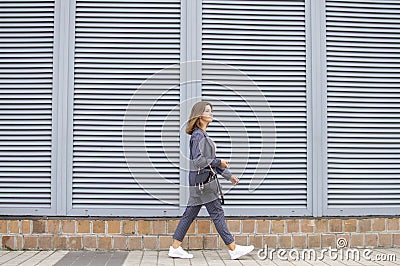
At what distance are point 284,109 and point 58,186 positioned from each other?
281cm

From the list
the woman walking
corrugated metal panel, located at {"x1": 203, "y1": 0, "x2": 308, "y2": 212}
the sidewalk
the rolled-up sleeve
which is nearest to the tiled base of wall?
the sidewalk

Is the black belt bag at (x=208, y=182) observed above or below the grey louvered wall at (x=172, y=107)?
below

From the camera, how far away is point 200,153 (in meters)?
Result: 6.38

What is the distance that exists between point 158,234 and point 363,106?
2905 millimetres

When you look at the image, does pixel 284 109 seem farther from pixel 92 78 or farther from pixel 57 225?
pixel 57 225

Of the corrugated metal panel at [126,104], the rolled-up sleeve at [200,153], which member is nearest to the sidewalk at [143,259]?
the corrugated metal panel at [126,104]

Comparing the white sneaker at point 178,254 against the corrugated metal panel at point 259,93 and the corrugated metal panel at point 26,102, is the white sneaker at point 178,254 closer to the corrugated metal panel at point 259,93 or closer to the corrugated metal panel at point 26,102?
the corrugated metal panel at point 259,93

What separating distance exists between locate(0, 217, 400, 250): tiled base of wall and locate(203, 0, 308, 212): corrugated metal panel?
253 mm

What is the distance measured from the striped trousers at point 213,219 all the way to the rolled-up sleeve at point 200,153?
0.41 m

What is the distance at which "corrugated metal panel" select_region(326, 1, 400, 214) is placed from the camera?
287 inches

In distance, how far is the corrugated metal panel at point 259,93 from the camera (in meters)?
7.20

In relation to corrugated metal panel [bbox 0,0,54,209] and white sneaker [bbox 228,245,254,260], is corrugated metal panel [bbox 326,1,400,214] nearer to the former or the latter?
white sneaker [bbox 228,245,254,260]

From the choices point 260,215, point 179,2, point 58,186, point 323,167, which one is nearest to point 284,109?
point 323,167

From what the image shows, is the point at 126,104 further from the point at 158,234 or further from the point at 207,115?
the point at 158,234
